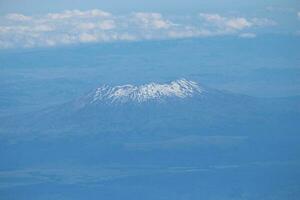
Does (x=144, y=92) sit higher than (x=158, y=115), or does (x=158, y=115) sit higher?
(x=144, y=92)

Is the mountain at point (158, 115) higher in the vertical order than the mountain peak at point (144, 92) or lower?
lower

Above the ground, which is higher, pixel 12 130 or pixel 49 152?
pixel 12 130

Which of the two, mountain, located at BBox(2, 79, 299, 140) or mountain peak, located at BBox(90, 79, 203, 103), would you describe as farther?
mountain peak, located at BBox(90, 79, 203, 103)

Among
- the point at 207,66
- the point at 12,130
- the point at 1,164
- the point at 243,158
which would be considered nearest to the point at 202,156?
the point at 243,158

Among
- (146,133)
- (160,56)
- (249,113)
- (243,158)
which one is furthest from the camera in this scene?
(160,56)

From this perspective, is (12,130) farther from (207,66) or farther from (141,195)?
(207,66)

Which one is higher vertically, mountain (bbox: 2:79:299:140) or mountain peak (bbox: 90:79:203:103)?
mountain peak (bbox: 90:79:203:103)

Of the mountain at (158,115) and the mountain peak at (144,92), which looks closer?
the mountain at (158,115)

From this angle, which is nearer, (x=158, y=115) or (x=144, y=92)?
(x=158, y=115)
